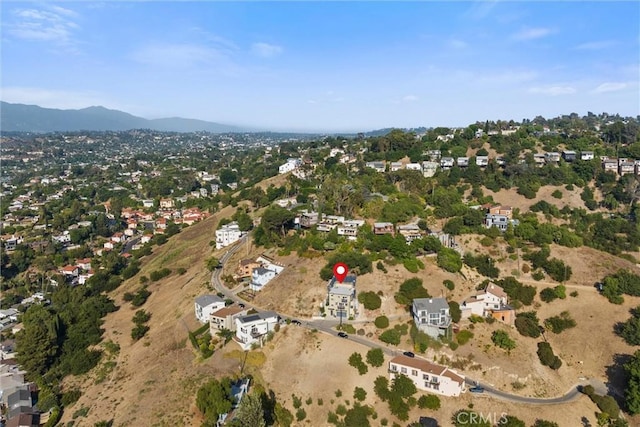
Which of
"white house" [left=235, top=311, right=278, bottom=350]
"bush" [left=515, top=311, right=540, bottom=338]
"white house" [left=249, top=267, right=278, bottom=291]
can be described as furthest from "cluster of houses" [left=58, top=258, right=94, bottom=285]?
"bush" [left=515, top=311, right=540, bottom=338]

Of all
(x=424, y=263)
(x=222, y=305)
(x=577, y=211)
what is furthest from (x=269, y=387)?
(x=577, y=211)

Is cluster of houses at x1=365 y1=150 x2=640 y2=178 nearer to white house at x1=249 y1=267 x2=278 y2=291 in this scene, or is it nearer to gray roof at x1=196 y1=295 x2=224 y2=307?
white house at x1=249 y1=267 x2=278 y2=291

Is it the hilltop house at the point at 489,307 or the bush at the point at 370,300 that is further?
the bush at the point at 370,300

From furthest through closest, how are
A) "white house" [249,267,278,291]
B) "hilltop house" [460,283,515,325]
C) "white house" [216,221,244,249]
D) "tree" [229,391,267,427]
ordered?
"white house" [216,221,244,249] < "white house" [249,267,278,291] < "hilltop house" [460,283,515,325] < "tree" [229,391,267,427]

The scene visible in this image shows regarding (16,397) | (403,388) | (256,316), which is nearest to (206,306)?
(256,316)

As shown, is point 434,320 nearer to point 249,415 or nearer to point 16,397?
point 249,415

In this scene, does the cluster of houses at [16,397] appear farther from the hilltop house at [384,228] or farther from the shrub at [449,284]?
the shrub at [449,284]

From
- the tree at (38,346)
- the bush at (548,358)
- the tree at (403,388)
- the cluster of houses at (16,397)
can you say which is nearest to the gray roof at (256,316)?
the tree at (403,388)
